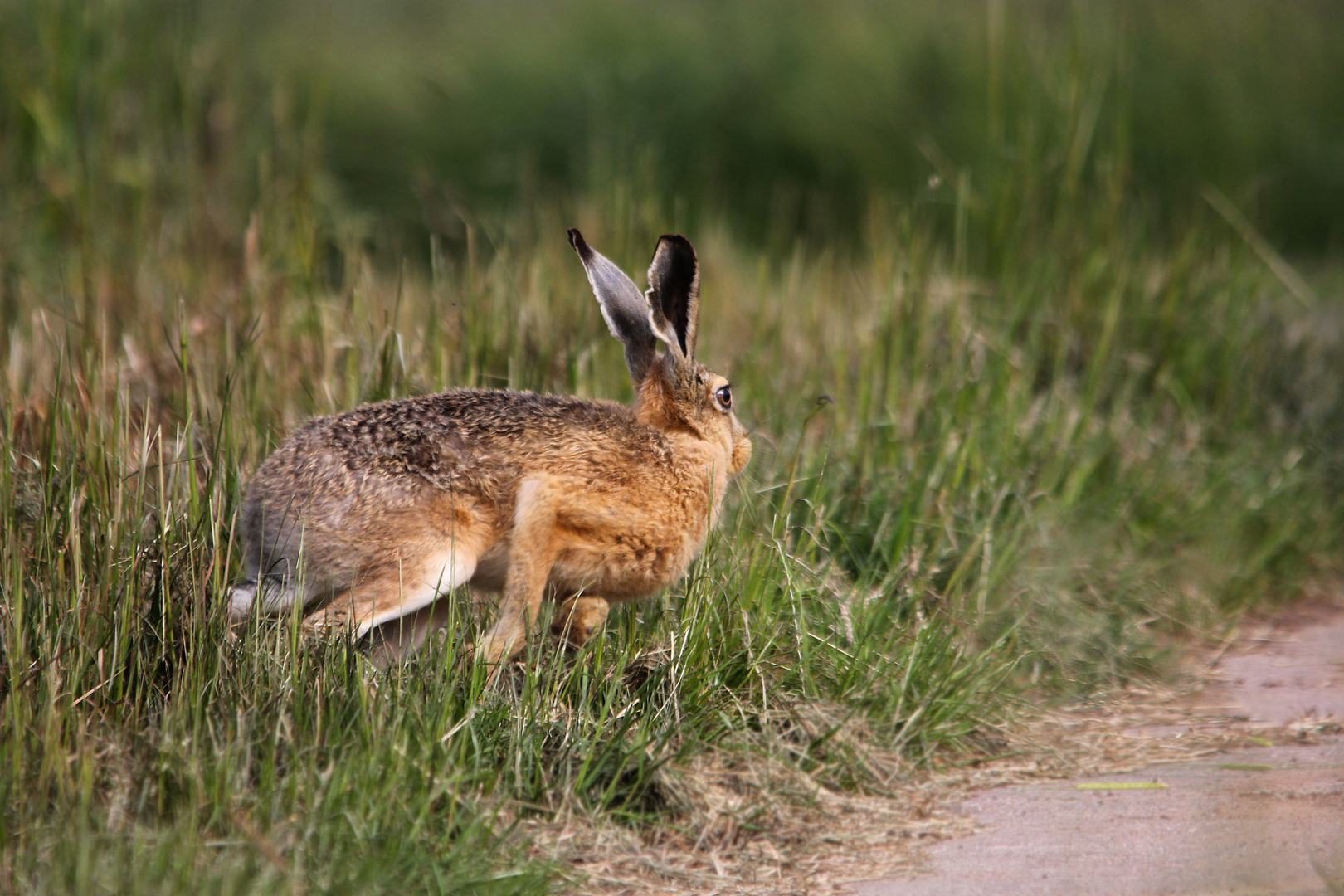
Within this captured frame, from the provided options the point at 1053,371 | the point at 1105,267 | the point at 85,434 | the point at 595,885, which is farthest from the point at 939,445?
the point at 85,434

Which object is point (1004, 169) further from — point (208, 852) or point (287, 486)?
point (208, 852)

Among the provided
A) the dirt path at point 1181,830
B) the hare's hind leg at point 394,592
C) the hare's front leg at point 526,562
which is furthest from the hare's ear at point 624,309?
the dirt path at point 1181,830

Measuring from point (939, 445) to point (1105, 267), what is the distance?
1.87 meters

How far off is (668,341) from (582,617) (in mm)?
848

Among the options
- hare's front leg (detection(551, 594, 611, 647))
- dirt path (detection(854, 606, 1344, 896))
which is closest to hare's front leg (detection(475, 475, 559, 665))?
hare's front leg (detection(551, 594, 611, 647))

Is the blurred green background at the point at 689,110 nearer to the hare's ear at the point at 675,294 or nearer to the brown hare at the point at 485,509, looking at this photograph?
the hare's ear at the point at 675,294

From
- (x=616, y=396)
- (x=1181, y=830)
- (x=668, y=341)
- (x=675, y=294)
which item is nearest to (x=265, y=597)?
(x=668, y=341)

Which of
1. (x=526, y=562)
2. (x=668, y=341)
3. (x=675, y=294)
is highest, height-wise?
(x=675, y=294)

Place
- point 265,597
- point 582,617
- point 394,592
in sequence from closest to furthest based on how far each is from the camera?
point 394,592 → point 265,597 → point 582,617

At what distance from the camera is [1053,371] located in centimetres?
608

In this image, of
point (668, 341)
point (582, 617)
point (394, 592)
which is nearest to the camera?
point (394, 592)

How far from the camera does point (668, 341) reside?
13.1 feet

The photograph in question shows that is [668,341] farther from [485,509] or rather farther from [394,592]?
[394,592]

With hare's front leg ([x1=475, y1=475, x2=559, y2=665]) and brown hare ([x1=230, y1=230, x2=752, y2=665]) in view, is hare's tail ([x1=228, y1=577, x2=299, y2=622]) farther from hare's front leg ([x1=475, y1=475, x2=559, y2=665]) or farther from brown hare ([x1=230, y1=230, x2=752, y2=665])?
hare's front leg ([x1=475, y1=475, x2=559, y2=665])
